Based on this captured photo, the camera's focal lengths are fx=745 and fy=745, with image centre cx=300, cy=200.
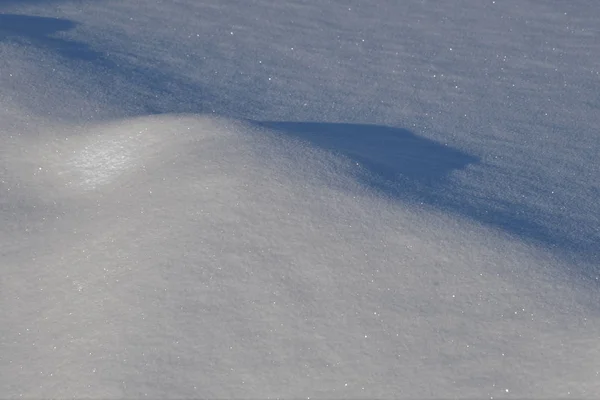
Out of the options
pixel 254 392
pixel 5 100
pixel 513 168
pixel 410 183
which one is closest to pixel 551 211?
pixel 513 168

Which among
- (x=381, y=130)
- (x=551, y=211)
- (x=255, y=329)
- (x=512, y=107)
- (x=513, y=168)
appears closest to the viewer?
(x=255, y=329)

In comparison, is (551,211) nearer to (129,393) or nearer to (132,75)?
(129,393)

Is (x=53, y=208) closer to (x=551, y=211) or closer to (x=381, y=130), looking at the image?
(x=381, y=130)

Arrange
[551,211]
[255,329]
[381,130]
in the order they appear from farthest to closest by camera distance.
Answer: [381,130], [551,211], [255,329]

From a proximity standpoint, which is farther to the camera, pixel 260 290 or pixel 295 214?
pixel 295 214

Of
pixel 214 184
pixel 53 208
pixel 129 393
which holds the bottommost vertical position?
pixel 129 393

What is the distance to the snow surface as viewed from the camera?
176 centimetres

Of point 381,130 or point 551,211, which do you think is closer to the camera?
→ point 551,211

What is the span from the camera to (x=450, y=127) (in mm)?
2855

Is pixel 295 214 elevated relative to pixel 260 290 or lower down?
elevated

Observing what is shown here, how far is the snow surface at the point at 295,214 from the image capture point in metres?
1.76

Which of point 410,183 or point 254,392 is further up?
point 410,183

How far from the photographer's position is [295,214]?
6.91 feet

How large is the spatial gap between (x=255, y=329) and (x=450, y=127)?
1378 millimetres
